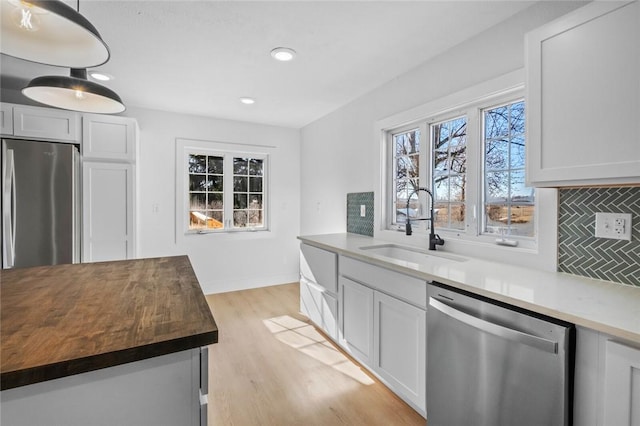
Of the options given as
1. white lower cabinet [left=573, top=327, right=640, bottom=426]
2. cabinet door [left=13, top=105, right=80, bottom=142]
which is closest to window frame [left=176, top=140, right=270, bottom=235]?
cabinet door [left=13, top=105, right=80, bottom=142]

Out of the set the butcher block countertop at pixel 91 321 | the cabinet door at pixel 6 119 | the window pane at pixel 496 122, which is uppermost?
the cabinet door at pixel 6 119

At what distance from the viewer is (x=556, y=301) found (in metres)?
1.16

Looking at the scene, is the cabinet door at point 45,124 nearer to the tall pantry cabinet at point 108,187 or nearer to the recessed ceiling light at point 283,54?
the tall pantry cabinet at point 108,187

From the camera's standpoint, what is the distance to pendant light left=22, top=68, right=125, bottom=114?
1.43m

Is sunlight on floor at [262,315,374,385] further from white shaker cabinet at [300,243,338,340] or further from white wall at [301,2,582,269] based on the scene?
white wall at [301,2,582,269]

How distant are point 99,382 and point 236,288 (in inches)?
142

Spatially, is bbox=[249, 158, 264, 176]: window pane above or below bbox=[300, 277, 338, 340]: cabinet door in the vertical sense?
above

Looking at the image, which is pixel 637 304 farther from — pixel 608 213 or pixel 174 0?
pixel 174 0

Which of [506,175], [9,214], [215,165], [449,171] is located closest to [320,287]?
[449,171]

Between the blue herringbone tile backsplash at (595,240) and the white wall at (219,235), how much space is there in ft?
11.5

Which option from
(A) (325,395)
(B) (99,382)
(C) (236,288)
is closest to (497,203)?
(A) (325,395)

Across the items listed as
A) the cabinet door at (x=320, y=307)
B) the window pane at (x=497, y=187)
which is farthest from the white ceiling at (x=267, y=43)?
the cabinet door at (x=320, y=307)

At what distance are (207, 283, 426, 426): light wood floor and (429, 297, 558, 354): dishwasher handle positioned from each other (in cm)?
79

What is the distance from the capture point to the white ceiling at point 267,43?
1773mm
